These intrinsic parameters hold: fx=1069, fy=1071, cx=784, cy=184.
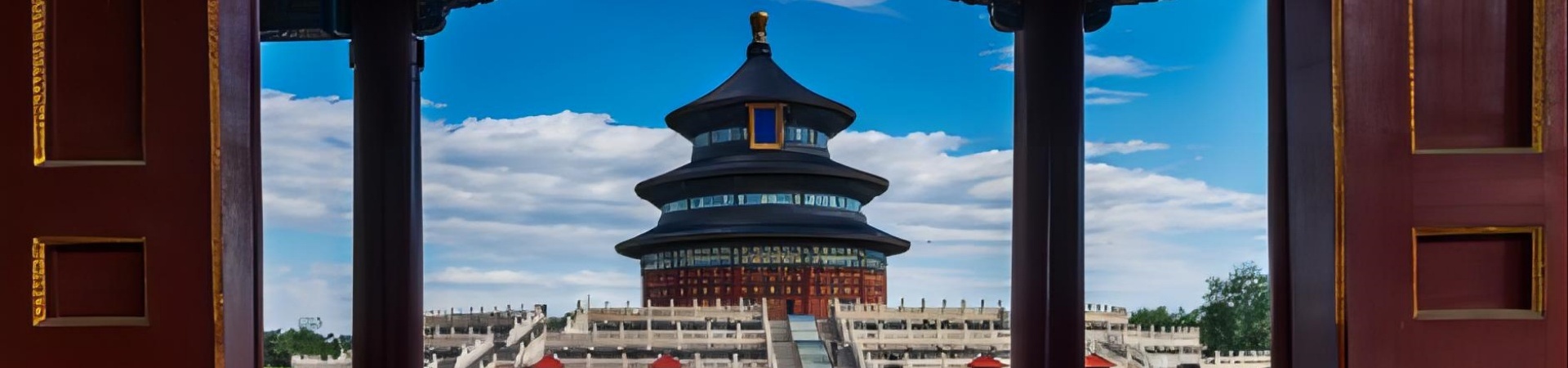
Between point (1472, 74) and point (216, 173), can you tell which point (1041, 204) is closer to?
point (1472, 74)

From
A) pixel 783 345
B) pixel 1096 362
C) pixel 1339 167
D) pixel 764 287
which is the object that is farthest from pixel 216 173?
pixel 764 287

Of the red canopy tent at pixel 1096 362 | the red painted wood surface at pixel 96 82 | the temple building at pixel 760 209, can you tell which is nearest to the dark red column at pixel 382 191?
the red painted wood surface at pixel 96 82

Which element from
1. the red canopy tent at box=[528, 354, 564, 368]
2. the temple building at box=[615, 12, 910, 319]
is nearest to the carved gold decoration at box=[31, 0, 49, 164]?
the red canopy tent at box=[528, 354, 564, 368]

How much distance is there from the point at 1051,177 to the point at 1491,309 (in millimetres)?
1308

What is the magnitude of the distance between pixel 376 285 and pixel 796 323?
256 inches

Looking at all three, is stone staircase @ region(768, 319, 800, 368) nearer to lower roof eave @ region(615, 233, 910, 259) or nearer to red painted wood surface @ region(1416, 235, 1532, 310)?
lower roof eave @ region(615, 233, 910, 259)

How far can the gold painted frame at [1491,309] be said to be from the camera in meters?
1.28

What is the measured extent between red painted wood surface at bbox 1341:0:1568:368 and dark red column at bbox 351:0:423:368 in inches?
79.8

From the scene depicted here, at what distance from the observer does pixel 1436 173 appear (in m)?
1.27

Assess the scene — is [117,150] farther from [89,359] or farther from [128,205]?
[89,359]

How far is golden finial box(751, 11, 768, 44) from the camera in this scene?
8.40m

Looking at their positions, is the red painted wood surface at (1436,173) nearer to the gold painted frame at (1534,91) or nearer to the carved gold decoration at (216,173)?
the gold painted frame at (1534,91)

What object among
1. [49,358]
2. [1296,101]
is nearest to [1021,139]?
[1296,101]

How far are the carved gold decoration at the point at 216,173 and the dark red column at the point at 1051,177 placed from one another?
5.90 ft
